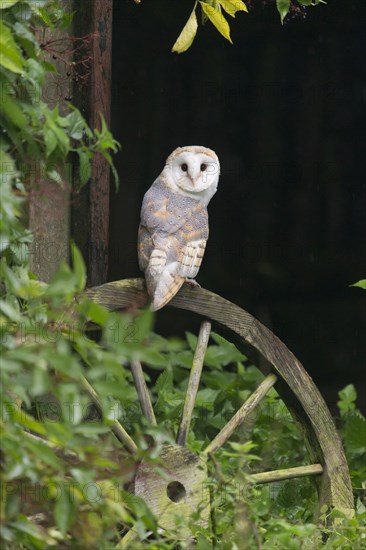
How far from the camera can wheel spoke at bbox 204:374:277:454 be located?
323cm

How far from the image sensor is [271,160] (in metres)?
5.87

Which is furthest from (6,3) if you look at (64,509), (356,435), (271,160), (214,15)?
(271,160)

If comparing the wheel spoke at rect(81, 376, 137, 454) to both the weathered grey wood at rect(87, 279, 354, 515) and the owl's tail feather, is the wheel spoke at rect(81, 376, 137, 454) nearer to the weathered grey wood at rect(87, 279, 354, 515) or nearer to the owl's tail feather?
the owl's tail feather

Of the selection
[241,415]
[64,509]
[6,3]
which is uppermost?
[6,3]

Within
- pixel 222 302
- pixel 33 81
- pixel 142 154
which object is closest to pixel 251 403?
pixel 222 302

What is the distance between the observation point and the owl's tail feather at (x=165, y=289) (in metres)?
3.07

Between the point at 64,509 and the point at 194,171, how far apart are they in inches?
63.4

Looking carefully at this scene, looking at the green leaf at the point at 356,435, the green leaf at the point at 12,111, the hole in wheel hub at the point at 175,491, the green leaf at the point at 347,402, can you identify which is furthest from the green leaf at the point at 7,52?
the green leaf at the point at 347,402

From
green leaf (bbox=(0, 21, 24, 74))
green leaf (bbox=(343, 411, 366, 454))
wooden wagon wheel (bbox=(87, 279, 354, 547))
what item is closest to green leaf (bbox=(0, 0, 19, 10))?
green leaf (bbox=(0, 21, 24, 74))

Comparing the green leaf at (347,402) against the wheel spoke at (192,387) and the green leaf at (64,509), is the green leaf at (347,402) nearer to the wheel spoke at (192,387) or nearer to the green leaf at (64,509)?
the wheel spoke at (192,387)

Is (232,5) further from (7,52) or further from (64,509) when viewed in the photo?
(64,509)

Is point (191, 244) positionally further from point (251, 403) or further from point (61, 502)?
point (61, 502)

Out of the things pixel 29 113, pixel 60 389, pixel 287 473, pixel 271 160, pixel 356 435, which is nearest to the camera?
pixel 60 389

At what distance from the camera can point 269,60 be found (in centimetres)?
581
